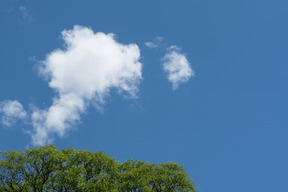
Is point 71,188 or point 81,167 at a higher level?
point 81,167

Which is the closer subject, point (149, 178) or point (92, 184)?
point (92, 184)

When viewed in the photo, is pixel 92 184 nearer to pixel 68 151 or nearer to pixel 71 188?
pixel 71 188

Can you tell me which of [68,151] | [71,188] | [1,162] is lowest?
[71,188]

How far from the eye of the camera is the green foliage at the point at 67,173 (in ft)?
148

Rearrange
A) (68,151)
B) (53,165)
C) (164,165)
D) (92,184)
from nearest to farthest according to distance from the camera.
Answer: (92,184) < (53,165) < (68,151) < (164,165)

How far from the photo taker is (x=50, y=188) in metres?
46.8

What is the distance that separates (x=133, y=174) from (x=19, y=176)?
1793cm

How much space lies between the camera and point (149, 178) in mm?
48906

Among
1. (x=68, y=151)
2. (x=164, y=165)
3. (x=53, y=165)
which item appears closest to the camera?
(x=53, y=165)

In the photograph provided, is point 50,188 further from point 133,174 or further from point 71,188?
point 133,174

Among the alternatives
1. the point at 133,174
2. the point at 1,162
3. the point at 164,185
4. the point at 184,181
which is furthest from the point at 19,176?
the point at 184,181

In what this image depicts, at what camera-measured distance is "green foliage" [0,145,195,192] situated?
4512 cm

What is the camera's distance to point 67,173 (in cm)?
4516

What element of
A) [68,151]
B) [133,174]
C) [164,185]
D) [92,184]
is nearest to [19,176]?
[68,151]
